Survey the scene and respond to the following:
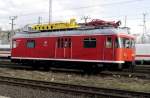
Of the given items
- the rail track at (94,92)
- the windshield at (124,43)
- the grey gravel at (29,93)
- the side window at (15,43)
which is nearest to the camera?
the rail track at (94,92)

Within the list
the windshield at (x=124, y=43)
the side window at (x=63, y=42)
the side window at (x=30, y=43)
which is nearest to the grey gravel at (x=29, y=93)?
the windshield at (x=124, y=43)

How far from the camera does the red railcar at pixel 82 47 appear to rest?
23.3m

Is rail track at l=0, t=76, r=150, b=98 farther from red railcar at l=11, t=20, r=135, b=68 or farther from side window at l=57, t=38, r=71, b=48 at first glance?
side window at l=57, t=38, r=71, b=48

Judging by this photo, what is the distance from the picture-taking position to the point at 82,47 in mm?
24906

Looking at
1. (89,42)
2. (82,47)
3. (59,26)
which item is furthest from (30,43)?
(89,42)

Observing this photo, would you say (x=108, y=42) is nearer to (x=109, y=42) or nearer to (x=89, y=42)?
(x=109, y=42)

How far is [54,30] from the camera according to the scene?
27406mm

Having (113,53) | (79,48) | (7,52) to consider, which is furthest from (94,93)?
(7,52)

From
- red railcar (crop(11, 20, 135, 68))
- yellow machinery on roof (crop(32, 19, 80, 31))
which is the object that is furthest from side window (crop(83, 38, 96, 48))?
yellow machinery on roof (crop(32, 19, 80, 31))

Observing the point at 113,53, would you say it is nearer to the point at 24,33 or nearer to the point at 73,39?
the point at 73,39

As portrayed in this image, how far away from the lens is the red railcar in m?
23.3

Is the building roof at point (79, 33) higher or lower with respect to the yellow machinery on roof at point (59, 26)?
lower

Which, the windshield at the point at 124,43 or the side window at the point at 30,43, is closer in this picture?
the windshield at the point at 124,43

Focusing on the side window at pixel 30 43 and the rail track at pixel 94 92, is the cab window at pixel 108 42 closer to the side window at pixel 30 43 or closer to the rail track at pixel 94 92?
the rail track at pixel 94 92
